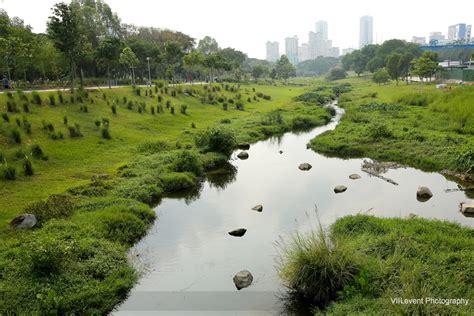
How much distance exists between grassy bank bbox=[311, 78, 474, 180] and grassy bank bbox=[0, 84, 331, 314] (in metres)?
8.12

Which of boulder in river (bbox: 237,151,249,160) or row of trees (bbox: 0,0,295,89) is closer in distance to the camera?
boulder in river (bbox: 237,151,249,160)

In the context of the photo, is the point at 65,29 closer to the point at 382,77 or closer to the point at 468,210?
the point at 468,210

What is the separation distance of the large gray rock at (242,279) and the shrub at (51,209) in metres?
8.01

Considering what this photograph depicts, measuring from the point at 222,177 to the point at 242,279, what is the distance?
12.5 m

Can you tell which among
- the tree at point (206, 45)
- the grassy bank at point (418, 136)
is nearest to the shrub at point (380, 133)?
the grassy bank at point (418, 136)

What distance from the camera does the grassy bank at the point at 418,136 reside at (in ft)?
77.5

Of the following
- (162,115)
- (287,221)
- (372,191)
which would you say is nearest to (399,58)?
(162,115)

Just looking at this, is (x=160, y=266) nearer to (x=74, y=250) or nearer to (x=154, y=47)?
(x=74, y=250)

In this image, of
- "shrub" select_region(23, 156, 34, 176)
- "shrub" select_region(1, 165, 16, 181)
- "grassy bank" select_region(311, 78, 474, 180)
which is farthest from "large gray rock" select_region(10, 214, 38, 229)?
"grassy bank" select_region(311, 78, 474, 180)

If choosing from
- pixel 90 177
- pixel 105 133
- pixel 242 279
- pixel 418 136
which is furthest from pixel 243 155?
pixel 242 279

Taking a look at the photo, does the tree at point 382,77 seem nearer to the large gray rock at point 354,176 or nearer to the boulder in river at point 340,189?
the large gray rock at point 354,176

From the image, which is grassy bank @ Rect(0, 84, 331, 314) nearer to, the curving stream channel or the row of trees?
the curving stream channel

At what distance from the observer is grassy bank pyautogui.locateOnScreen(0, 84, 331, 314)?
10703mm

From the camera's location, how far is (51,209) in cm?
1488
